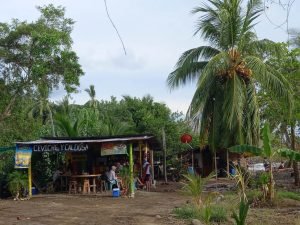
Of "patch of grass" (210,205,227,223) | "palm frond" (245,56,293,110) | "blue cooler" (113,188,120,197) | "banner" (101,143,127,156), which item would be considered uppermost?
"palm frond" (245,56,293,110)

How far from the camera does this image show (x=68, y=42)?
2075 centimetres

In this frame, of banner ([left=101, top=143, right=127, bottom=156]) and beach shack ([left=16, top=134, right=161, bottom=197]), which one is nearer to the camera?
beach shack ([left=16, top=134, right=161, bottom=197])

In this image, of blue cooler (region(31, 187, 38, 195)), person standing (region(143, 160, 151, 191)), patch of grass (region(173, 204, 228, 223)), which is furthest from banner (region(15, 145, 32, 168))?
patch of grass (region(173, 204, 228, 223))

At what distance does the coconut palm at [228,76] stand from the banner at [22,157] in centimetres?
610

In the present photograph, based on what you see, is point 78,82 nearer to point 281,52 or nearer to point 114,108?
point 281,52

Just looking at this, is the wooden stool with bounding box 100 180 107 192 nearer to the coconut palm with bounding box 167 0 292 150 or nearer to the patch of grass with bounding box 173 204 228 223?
the coconut palm with bounding box 167 0 292 150

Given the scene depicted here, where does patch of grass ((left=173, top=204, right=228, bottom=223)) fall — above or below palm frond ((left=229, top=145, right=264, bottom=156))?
below

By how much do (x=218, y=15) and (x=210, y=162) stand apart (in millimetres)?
15377

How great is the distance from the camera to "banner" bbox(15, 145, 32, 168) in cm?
1783

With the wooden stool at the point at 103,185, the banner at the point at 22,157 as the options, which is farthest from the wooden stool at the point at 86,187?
the banner at the point at 22,157

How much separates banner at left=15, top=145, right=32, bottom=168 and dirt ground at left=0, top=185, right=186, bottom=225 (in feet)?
4.12

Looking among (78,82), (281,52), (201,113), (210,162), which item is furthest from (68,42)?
(210,162)

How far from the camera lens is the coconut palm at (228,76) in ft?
61.3

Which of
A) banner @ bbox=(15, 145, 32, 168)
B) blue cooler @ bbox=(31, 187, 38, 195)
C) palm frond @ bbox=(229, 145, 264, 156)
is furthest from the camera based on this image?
blue cooler @ bbox=(31, 187, 38, 195)
